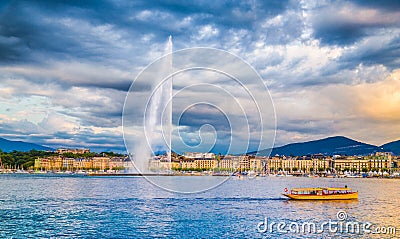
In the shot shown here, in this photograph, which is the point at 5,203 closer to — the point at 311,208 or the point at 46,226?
the point at 46,226

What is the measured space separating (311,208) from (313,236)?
14.4 m

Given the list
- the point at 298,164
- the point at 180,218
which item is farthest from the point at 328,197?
the point at 298,164

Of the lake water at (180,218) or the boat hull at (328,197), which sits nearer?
the lake water at (180,218)

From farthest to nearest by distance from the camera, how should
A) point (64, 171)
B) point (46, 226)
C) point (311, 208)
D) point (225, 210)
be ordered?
1. point (64, 171)
2. point (311, 208)
3. point (225, 210)
4. point (46, 226)

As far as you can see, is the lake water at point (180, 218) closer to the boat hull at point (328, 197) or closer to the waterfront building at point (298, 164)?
the boat hull at point (328, 197)

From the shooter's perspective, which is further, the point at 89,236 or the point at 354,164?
the point at 354,164

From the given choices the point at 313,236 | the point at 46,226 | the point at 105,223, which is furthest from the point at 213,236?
the point at 46,226

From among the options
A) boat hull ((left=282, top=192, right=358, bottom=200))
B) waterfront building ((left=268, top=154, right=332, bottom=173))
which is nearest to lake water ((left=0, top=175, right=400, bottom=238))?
boat hull ((left=282, top=192, right=358, bottom=200))

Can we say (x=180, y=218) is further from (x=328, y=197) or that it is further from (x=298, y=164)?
(x=298, y=164)

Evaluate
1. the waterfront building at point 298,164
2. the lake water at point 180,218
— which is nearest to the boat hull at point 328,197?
the lake water at point 180,218

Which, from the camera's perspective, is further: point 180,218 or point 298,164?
point 298,164

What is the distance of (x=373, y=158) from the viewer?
168 meters

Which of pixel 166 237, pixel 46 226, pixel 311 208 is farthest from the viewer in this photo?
pixel 311 208

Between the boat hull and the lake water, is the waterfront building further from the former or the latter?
the lake water
